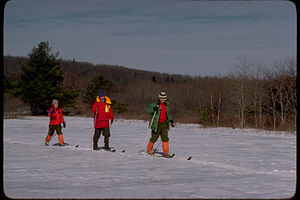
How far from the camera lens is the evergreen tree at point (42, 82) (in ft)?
133

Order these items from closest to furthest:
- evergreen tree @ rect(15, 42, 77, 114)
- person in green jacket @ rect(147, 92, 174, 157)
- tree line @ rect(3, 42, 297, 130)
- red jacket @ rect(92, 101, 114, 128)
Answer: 1. person in green jacket @ rect(147, 92, 174, 157)
2. red jacket @ rect(92, 101, 114, 128)
3. tree line @ rect(3, 42, 297, 130)
4. evergreen tree @ rect(15, 42, 77, 114)

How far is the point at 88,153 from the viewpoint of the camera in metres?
10.4

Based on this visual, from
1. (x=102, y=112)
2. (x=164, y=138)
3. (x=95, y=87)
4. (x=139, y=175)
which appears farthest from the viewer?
(x=95, y=87)

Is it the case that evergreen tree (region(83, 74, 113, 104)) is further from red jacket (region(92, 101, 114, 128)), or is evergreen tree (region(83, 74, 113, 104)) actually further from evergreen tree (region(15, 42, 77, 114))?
red jacket (region(92, 101, 114, 128))

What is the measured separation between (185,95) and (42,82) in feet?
50.5

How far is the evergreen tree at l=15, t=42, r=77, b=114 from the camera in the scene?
40406 millimetres

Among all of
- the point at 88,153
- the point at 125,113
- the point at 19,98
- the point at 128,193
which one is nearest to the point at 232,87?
the point at 125,113

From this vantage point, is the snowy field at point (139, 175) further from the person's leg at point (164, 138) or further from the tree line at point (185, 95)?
the tree line at point (185, 95)

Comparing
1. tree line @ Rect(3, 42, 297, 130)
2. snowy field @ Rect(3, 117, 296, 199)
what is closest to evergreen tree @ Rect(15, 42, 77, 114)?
tree line @ Rect(3, 42, 297, 130)

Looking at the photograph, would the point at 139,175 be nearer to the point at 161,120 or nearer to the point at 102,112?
the point at 161,120

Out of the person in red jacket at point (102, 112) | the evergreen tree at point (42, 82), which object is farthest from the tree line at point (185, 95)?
the person in red jacket at point (102, 112)

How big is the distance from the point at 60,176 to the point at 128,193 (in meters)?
1.97

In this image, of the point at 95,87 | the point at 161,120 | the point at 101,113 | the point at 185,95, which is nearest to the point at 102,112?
the point at 101,113

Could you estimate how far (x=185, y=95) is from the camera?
3566cm
